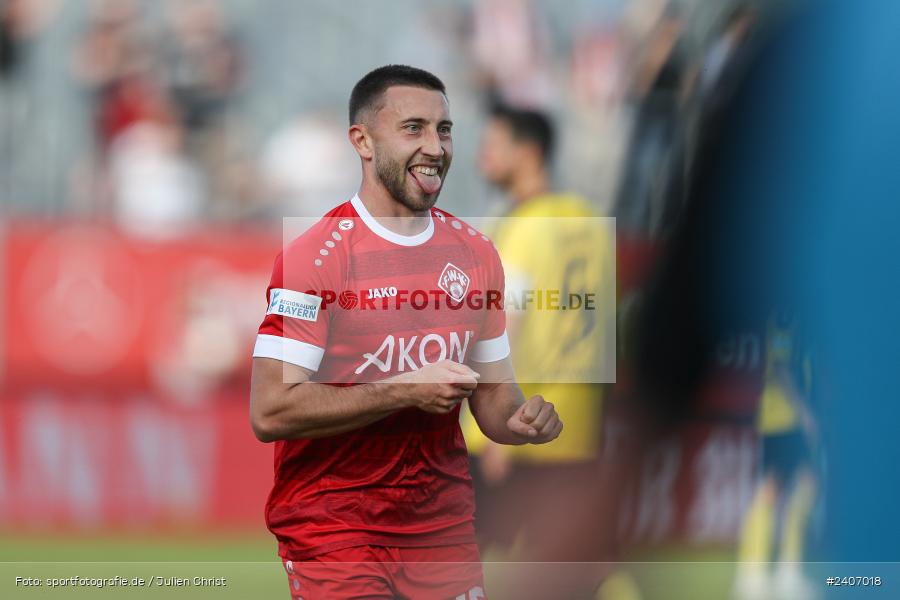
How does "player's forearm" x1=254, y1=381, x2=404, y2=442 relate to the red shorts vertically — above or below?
above

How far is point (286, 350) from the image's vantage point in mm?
2191

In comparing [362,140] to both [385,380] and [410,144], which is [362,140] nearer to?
[410,144]

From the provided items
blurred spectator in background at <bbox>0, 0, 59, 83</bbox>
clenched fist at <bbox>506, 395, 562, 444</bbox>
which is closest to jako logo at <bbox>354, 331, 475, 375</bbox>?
clenched fist at <bbox>506, 395, 562, 444</bbox>

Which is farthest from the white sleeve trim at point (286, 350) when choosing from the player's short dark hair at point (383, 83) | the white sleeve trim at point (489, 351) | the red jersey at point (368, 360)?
the player's short dark hair at point (383, 83)

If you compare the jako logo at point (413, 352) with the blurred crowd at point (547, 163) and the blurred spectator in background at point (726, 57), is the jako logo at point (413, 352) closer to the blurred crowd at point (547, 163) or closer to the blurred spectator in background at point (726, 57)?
the blurred crowd at point (547, 163)

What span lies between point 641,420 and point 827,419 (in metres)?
0.50

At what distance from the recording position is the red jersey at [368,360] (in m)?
2.24

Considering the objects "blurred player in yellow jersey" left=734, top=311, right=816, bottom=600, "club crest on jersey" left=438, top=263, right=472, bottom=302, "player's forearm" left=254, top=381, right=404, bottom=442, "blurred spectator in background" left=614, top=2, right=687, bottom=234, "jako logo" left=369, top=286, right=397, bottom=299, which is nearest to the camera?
"player's forearm" left=254, top=381, right=404, bottom=442

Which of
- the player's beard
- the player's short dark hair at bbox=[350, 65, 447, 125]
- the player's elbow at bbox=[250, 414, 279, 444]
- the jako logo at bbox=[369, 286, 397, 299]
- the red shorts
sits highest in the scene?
the player's short dark hair at bbox=[350, 65, 447, 125]

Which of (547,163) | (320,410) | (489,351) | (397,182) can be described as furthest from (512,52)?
(320,410)

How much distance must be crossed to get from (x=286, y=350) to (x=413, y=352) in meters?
0.30

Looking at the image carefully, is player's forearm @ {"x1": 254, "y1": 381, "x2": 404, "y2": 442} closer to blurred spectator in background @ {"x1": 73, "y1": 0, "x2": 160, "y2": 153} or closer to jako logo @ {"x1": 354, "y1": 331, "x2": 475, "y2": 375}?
jako logo @ {"x1": 354, "y1": 331, "x2": 475, "y2": 375}

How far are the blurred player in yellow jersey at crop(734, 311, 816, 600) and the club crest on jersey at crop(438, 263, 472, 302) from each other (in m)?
1.06

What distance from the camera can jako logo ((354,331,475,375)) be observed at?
235 centimetres
